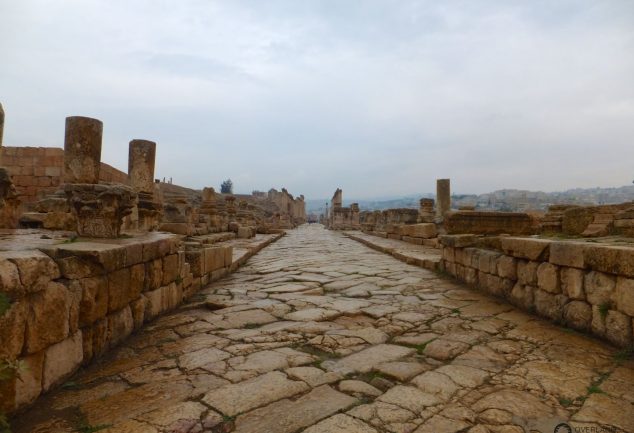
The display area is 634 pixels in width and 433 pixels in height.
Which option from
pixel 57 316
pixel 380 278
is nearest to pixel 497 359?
pixel 57 316

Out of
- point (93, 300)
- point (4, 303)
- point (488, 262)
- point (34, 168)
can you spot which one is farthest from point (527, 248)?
point (34, 168)

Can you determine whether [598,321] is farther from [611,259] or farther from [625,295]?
[611,259]

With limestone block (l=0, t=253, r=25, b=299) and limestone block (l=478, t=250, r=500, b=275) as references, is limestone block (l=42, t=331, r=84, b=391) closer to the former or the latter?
limestone block (l=0, t=253, r=25, b=299)

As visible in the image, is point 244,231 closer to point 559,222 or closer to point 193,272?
point 193,272

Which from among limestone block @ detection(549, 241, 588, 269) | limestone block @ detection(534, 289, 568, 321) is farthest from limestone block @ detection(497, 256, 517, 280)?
limestone block @ detection(549, 241, 588, 269)

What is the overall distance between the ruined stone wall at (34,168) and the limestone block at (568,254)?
42.8ft

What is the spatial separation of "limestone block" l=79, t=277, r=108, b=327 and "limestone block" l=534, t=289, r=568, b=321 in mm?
4190

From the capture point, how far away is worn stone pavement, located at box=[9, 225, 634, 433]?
6.97 ft

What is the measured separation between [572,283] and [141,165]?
810 centimetres

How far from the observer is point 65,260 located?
271cm

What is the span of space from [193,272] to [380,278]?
3.14 metres

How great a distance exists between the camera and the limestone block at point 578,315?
352 cm

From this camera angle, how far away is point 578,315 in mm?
3631

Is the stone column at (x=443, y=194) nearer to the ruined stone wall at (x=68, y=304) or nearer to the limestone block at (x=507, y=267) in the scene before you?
the limestone block at (x=507, y=267)
